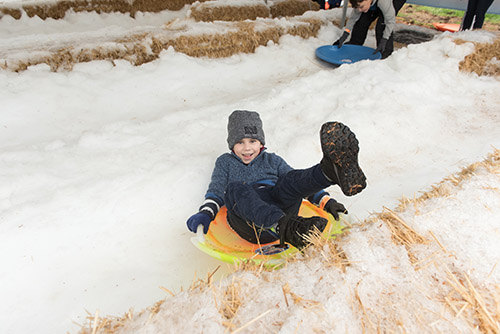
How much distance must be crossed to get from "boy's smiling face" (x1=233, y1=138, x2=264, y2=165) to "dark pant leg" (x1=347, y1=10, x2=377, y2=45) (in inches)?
155

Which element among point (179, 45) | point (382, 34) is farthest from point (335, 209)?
point (382, 34)

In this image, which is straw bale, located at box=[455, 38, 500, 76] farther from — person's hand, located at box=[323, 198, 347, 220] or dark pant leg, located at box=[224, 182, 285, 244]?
dark pant leg, located at box=[224, 182, 285, 244]

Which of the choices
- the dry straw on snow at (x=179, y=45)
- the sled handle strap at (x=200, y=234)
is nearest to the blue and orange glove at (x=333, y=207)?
the sled handle strap at (x=200, y=234)

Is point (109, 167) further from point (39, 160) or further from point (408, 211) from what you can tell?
point (408, 211)

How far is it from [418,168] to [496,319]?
1994 millimetres

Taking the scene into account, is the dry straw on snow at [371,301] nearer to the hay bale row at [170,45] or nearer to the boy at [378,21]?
the hay bale row at [170,45]

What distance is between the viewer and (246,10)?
6.96 metres

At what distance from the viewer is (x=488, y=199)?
60.3 inches

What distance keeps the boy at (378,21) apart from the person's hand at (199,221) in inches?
154

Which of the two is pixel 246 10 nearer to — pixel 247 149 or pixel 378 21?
pixel 378 21

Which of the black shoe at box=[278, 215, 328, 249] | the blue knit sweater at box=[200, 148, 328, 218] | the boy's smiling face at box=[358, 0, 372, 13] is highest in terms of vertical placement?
the boy's smiling face at box=[358, 0, 372, 13]

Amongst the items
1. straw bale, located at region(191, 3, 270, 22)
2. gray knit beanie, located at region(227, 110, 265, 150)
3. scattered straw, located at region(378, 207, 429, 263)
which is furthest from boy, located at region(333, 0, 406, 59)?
scattered straw, located at region(378, 207, 429, 263)

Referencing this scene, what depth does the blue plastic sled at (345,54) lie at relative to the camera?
464 centimetres

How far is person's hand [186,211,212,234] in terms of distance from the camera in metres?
1.93
